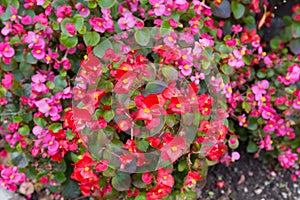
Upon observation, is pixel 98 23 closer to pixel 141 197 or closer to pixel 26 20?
pixel 26 20

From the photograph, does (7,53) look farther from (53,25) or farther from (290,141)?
(290,141)

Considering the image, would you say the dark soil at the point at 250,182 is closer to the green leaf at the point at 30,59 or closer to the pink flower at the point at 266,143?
the pink flower at the point at 266,143

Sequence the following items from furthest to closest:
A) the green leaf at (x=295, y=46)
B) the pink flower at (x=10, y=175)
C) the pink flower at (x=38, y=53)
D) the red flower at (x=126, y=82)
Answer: the green leaf at (x=295, y=46)
the pink flower at (x=10, y=175)
the pink flower at (x=38, y=53)
the red flower at (x=126, y=82)

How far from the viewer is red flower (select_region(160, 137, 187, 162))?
1.38 m

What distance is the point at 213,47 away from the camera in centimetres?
176

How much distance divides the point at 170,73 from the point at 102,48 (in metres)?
0.28

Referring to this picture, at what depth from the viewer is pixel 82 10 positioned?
163 centimetres

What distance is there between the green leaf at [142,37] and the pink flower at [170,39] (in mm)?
67

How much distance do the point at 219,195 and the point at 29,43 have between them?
1.06m

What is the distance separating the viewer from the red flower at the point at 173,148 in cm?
138

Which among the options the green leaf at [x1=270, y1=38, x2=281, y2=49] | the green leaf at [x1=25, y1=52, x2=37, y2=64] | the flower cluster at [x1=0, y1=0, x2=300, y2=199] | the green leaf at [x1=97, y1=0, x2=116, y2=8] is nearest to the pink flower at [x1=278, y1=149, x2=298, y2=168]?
the flower cluster at [x1=0, y1=0, x2=300, y2=199]

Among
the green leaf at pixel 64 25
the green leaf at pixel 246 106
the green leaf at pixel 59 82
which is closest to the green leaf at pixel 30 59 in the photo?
the green leaf at pixel 59 82

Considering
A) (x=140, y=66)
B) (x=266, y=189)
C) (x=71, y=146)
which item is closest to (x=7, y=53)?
(x=71, y=146)

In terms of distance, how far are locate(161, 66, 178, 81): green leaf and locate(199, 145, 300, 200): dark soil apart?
782 mm
